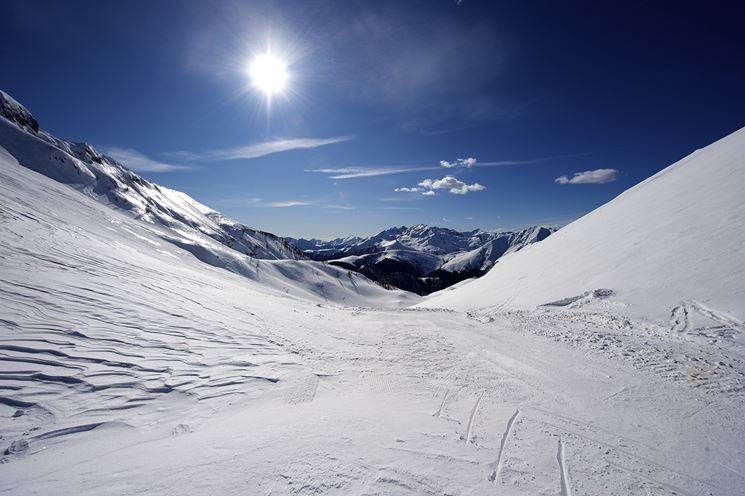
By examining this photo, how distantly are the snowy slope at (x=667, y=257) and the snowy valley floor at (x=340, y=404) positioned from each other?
35.1 inches

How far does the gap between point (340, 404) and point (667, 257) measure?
A: 14.9 m

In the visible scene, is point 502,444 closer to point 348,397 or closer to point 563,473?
point 563,473

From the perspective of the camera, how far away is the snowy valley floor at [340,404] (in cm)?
358

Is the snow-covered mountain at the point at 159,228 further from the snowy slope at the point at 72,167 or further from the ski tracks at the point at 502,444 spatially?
the ski tracks at the point at 502,444

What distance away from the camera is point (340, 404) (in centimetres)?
570

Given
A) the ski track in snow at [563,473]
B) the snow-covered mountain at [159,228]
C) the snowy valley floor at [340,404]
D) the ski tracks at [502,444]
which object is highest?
the snow-covered mountain at [159,228]

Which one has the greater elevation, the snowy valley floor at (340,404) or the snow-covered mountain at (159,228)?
the snow-covered mountain at (159,228)

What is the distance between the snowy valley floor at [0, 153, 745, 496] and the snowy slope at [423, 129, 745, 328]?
89 centimetres

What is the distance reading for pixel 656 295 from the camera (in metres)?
10.7

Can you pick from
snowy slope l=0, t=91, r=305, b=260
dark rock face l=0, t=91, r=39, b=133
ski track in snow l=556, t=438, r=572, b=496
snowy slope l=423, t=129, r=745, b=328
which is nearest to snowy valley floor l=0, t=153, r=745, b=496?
ski track in snow l=556, t=438, r=572, b=496

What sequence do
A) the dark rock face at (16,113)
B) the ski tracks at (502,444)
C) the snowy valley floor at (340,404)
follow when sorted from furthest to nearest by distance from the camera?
the dark rock face at (16,113) → the ski tracks at (502,444) → the snowy valley floor at (340,404)

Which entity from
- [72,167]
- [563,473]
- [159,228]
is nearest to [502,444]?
[563,473]

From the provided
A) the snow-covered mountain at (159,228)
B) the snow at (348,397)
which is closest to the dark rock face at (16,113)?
the snow-covered mountain at (159,228)

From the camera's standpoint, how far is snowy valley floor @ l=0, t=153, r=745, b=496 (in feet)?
11.8
